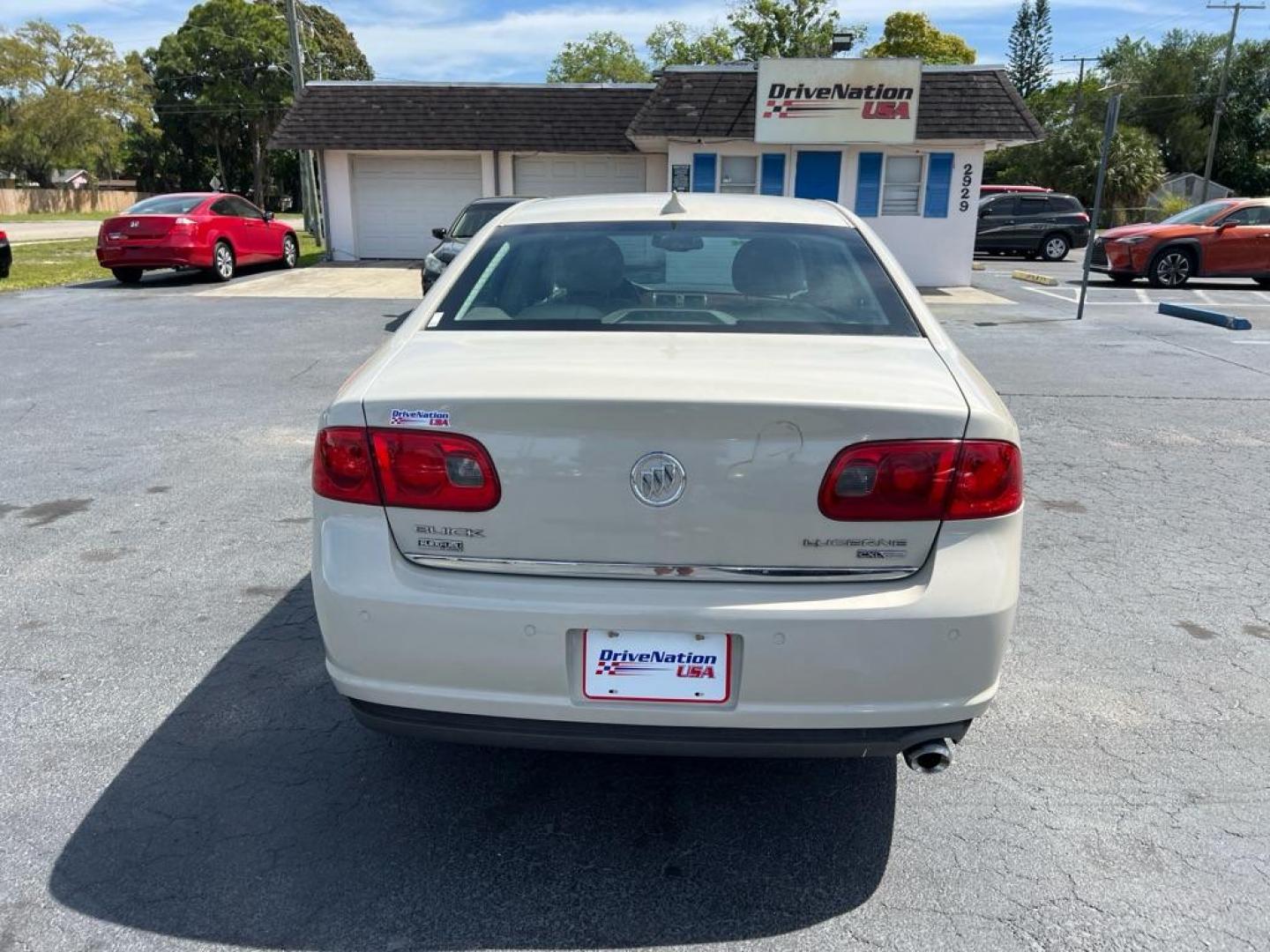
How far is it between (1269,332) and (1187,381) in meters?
4.67

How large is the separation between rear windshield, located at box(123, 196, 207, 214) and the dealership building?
5141mm

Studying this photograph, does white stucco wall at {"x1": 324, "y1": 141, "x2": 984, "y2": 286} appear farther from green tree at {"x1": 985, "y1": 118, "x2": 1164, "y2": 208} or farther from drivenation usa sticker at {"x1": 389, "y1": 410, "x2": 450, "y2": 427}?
green tree at {"x1": 985, "y1": 118, "x2": 1164, "y2": 208}

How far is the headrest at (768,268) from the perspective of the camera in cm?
320

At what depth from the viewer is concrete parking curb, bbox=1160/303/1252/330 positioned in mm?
12742

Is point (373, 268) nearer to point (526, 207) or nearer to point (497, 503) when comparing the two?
point (526, 207)

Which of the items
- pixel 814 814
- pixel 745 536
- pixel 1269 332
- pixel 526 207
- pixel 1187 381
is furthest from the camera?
pixel 1269 332

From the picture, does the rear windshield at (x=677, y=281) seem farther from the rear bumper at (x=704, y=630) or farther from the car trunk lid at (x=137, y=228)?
the car trunk lid at (x=137, y=228)

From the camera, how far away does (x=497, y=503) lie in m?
2.29

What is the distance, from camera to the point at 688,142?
61.2 ft

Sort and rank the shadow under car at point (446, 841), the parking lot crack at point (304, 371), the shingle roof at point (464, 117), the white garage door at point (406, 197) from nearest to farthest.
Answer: the shadow under car at point (446, 841) → the parking lot crack at point (304, 371) → the shingle roof at point (464, 117) → the white garage door at point (406, 197)

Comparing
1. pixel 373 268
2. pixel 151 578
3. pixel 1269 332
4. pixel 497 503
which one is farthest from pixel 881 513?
pixel 373 268

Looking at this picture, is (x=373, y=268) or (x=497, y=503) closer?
(x=497, y=503)

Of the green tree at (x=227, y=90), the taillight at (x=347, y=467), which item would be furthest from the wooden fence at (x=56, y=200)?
the taillight at (x=347, y=467)

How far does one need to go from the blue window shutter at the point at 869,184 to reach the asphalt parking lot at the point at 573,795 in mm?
14585
